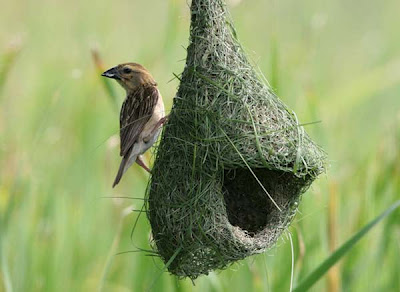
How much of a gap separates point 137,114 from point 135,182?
2.63 m

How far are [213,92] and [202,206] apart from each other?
51 cm

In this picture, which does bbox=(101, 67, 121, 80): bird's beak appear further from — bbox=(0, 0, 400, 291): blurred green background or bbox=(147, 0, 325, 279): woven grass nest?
bbox=(147, 0, 325, 279): woven grass nest

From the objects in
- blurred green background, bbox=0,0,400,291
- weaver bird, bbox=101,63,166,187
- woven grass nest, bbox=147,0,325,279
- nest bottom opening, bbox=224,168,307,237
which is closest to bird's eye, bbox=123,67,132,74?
weaver bird, bbox=101,63,166,187

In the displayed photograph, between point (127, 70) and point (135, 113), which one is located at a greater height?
point (127, 70)

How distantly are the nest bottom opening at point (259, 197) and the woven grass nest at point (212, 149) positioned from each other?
136 mm

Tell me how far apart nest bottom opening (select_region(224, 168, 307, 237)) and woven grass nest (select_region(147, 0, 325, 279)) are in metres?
0.14

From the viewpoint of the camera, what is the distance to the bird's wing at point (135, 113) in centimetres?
431

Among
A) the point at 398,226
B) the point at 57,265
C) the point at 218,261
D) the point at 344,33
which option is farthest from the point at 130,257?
the point at 344,33

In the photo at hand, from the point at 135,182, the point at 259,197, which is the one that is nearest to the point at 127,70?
the point at 259,197

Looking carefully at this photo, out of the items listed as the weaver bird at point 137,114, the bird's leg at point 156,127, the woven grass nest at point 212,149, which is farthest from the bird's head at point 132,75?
the woven grass nest at point 212,149

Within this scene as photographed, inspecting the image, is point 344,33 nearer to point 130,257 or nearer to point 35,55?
point 35,55

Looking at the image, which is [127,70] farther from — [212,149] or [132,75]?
[212,149]

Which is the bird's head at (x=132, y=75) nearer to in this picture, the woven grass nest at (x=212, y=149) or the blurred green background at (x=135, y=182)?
the blurred green background at (x=135, y=182)

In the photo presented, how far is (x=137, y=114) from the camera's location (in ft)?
14.4
